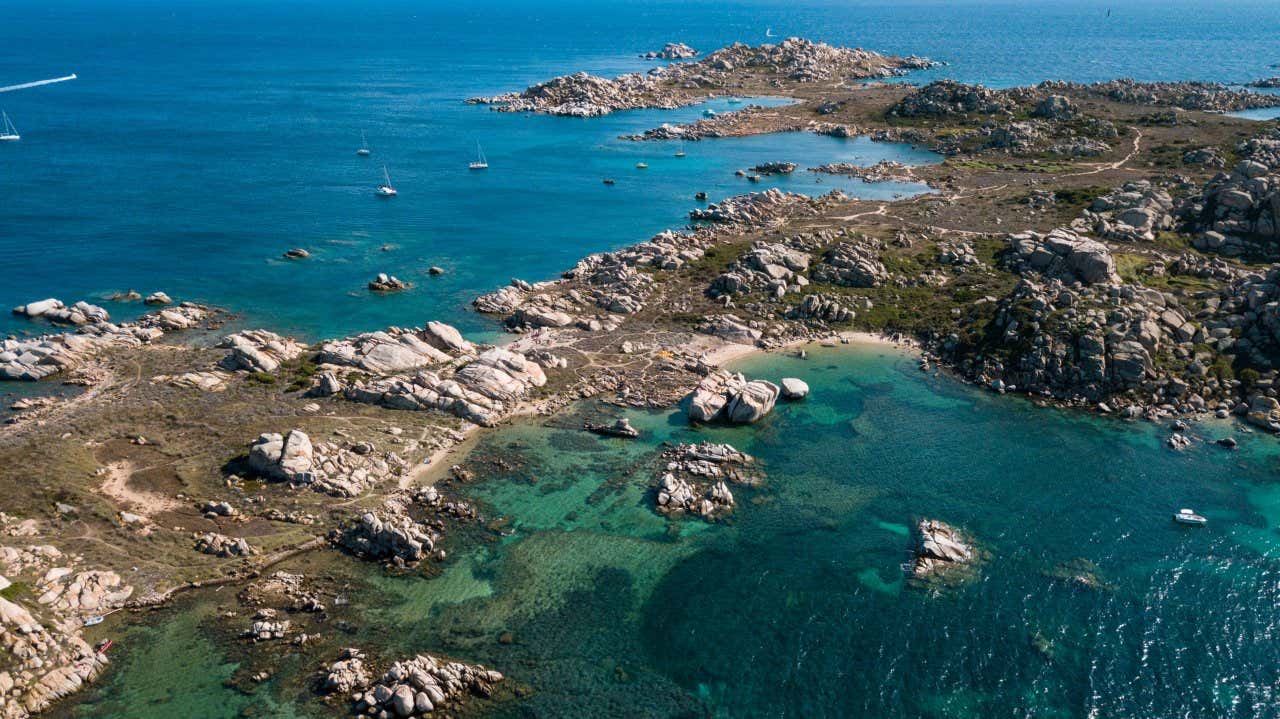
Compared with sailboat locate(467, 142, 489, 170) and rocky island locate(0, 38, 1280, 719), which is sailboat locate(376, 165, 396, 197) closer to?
sailboat locate(467, 142, 489, 170)

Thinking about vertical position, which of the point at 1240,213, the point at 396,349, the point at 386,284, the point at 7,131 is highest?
the point at 1240,213

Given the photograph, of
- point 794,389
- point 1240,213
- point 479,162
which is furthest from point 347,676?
point 479,162

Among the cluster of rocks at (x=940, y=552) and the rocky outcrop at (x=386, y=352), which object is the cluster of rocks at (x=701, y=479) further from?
the rocky outcrop at (x=386, y=352)

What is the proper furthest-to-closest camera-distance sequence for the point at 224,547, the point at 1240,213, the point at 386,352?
the point at 1240,213 → the point at 386,352 → the point at 224,547

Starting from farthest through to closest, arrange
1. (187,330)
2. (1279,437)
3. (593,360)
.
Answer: (187,330)
(593,360)
(1279,437)

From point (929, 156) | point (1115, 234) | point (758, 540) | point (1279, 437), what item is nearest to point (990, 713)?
point (758, 540)

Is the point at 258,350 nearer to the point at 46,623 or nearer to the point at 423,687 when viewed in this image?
the point at 46,623

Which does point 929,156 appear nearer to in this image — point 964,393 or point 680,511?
point 964,393
